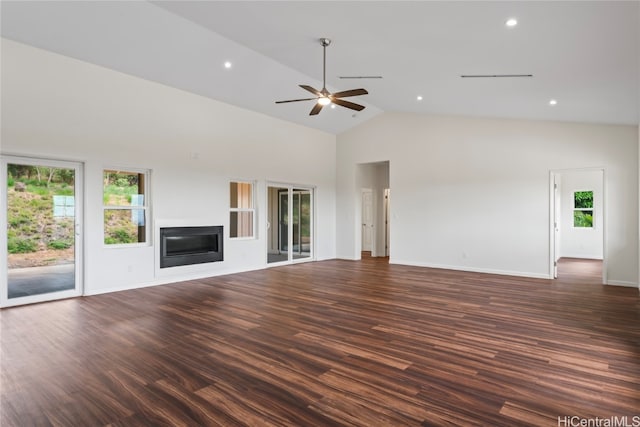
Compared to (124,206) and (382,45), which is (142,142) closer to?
(124,206)

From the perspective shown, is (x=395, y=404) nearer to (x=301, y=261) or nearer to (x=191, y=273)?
(x=191, y=273)

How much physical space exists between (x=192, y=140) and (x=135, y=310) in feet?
11.1

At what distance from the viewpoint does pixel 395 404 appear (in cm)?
231

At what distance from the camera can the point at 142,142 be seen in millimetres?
5996

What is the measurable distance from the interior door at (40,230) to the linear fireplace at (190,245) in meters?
1.33

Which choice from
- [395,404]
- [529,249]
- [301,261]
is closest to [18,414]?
[395,404]

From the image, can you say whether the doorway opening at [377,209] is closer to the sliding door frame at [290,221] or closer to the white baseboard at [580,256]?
the sliding door frame at [290,221]

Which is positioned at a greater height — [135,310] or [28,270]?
[28,270]

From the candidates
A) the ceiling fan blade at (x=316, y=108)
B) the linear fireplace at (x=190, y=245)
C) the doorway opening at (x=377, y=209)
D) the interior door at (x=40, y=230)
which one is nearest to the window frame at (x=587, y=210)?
the doorway opening at (x=377, y=209)

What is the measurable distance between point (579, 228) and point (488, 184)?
457 cm

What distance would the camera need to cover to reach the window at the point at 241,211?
7.62 m

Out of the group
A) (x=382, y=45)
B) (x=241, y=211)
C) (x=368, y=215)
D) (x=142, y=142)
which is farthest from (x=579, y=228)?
(x=142, y=142)

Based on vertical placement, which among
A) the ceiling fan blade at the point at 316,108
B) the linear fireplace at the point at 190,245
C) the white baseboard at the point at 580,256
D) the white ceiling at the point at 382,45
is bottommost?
the white baseboard at the point at 580,256

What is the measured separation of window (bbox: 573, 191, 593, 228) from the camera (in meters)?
9.86
